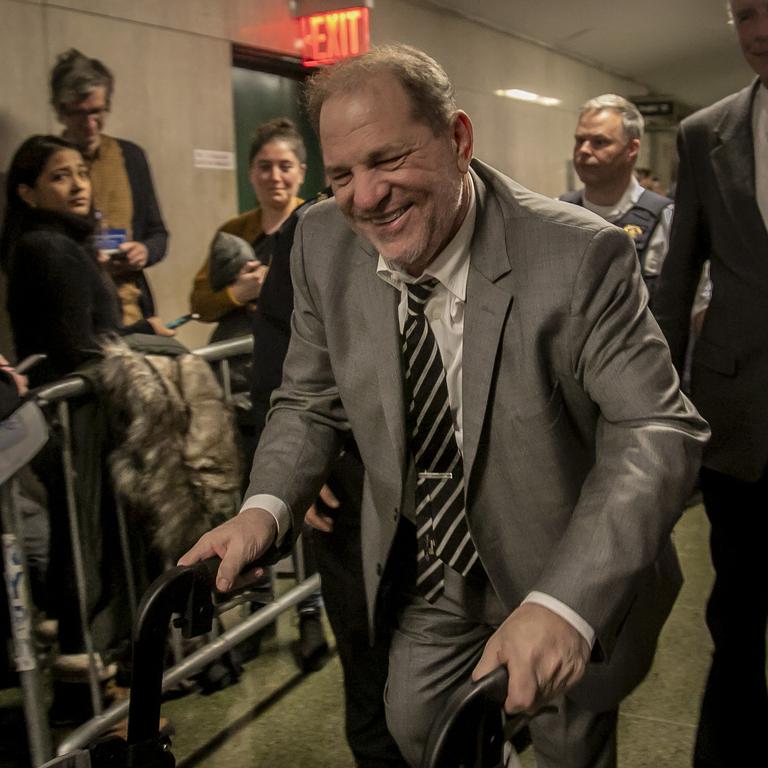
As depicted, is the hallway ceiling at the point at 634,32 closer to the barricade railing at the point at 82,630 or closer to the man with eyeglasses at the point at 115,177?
the man with eyeglasses at the point at 115,177

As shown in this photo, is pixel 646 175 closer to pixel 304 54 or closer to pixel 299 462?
pixel 304 54

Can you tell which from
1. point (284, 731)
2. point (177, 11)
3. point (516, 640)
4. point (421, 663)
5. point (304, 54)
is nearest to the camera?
point (516, 640)

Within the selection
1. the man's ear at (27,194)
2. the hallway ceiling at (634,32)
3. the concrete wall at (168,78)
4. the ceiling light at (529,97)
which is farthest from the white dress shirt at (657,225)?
the ceiling light at (529,97)

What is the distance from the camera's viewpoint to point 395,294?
5.64ft

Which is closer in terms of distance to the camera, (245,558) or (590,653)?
(590,653)

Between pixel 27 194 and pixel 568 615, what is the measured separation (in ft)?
10.4

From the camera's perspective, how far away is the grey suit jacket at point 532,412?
136cm

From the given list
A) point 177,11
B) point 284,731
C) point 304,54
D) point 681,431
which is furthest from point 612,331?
point 304,54

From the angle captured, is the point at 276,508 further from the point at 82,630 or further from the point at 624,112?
→ the point at 624,112

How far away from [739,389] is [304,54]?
5399 mm

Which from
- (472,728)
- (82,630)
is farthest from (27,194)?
(472,728)

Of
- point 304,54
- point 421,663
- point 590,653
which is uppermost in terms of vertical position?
point 304,54

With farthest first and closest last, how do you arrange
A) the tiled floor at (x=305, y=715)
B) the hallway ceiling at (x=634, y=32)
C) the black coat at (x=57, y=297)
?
the hallway ceiling at (x=634, y=32) → the black coat at (x=57, y=297) → the tiled floor at (x=305, y=715)

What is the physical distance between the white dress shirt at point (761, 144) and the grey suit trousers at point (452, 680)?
1.19 metres
